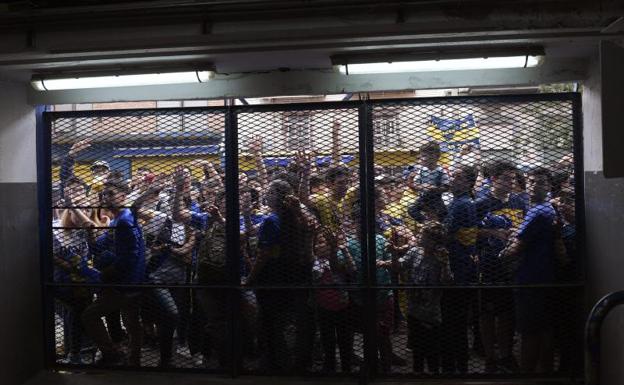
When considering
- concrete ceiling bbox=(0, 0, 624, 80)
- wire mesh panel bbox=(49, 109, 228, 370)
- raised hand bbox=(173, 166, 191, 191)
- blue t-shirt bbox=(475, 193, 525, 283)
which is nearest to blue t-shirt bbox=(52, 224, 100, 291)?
wire mesh panel bbox=(49, 109, 228, 370)

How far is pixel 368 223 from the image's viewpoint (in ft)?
16.8

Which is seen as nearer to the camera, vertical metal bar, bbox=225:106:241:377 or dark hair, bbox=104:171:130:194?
vertical metal bar, bbox=225:106:241:377

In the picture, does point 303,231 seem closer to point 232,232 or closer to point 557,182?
point 232,232

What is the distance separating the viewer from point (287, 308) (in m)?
5.27

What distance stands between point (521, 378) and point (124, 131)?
13.2 feet

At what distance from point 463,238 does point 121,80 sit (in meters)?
3.08

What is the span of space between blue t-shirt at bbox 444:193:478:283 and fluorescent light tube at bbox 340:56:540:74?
3.46 ft

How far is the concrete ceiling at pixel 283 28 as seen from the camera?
4012 mm

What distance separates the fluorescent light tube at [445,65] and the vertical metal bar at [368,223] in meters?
0.43

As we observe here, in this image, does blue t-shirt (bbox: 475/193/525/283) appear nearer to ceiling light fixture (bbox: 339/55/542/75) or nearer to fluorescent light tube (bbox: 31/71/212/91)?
ceiling light fixture (bbox: 339/55/542/75)

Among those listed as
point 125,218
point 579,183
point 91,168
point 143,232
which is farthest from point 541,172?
point 91,168

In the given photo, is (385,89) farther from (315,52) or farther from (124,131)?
(124,131)

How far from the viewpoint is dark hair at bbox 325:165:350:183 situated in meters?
5.13

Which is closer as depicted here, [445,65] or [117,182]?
[445,65]
